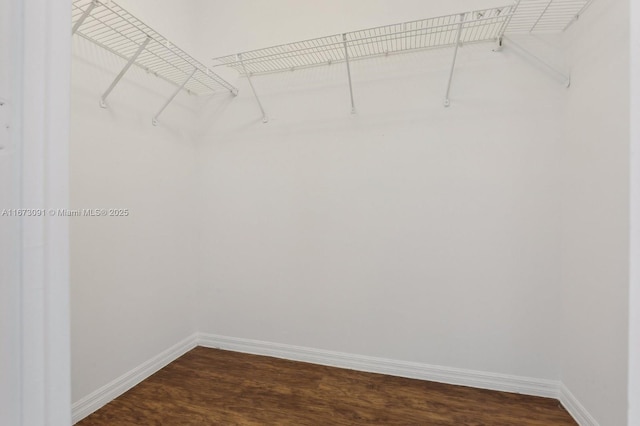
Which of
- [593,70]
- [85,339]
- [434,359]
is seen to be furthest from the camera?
[434,359]

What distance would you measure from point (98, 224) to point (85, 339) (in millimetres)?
585

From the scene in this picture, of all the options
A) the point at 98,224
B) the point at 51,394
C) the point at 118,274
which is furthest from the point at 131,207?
the point at 51,394

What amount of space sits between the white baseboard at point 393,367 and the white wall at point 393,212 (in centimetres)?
4

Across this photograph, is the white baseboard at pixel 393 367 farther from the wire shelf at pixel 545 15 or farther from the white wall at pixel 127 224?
the wire shelf at pixel 545 15

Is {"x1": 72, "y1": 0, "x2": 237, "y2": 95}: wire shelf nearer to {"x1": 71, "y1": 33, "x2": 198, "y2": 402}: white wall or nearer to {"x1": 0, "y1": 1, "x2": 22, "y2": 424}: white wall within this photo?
{"x1": 71, "y1": 33, "x2": 198, "y2": 402}: white wall

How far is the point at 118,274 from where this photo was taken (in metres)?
1.70

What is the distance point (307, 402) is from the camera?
162 cm

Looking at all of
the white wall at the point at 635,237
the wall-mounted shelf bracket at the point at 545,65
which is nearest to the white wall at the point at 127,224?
the white wall at the point at 635,237

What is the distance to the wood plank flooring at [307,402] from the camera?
1489 millimetres

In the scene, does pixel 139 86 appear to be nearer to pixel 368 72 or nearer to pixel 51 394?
pixel 368 72

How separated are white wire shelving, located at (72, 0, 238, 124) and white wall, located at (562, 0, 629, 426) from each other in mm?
2041

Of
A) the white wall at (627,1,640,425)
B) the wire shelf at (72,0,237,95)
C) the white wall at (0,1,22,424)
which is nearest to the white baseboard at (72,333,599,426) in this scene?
the white wall at (627,1,640,425)

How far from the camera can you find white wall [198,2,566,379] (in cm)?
168

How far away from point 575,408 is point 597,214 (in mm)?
977
